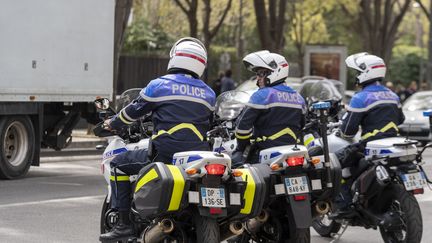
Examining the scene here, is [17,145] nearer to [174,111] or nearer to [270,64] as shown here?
[270,64]

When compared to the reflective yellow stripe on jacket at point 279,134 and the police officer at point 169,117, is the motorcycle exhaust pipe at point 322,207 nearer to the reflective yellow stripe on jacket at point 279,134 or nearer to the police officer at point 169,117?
the reflective yellow stripe on jacket at point 279,134

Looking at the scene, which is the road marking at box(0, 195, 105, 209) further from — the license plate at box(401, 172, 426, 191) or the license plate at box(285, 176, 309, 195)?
the license plate at box(401, 172, 426, 191)

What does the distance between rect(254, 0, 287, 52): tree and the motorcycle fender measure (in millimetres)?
20545

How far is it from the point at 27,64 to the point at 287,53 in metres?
44.8

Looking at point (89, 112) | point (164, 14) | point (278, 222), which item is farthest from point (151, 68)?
point (278, 222)

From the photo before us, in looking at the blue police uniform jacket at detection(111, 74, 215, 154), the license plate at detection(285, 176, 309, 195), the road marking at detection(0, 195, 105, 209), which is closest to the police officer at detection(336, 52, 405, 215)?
the license plate at detection(285, 176, 309, 195)

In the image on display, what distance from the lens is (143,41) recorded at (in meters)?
38.7

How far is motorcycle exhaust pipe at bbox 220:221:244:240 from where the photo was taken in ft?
23.9

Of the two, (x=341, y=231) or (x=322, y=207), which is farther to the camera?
(x=341, y=231)

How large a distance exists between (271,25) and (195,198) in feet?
74.2

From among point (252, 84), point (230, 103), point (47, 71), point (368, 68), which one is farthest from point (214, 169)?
point (252, 84)

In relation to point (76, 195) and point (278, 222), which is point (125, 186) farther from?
point (76, 195)

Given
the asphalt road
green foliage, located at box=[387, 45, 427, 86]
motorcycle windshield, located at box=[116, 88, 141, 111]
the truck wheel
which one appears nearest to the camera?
motorcycle windshield, located at box=[116, 88, 141, 111]

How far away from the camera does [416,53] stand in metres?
66.4
